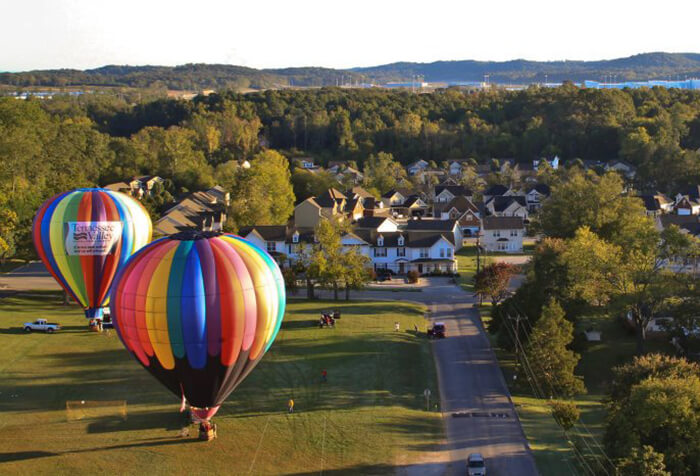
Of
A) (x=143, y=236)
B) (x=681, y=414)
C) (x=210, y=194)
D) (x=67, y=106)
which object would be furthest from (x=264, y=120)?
(x=681, y=414)

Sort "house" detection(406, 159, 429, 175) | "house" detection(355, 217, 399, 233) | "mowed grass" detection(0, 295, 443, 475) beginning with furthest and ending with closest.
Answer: "house" detection(406, 159, 429, 175) → "house" detection(355, 217, 399, 233) → "mowed grass" detection(0, 295, 443, 475)

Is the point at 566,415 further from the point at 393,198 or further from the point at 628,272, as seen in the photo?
the point at 393,198

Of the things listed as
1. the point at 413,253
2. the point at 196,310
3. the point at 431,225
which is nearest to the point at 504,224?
the point at 431,225

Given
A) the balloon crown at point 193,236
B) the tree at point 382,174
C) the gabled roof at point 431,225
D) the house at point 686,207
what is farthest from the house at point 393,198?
the balloon crown at point 193,236

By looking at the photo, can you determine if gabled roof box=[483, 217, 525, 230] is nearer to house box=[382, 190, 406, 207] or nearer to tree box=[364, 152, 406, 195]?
house box=[382, 190, 406, 207]

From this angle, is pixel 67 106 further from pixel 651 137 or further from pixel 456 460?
pixel 456 460

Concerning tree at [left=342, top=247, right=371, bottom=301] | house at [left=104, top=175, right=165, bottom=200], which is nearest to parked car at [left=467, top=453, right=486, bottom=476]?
tree at [left=342, top=247, right=371, bottom=301]
